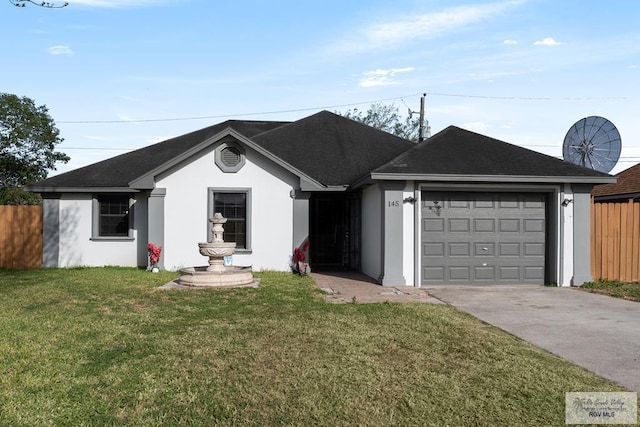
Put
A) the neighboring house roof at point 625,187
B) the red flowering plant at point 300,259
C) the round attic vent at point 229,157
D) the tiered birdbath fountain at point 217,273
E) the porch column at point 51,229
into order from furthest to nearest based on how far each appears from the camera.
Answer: the neighboring house roof at point 625,187 < the porch column at point 51,229 < the round attic vent at point 229,157 < the red flowering plant at point 300,259 < the tiered birdbath fountain at point 217,273

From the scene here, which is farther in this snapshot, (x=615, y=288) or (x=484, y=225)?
(x=484, y=225)

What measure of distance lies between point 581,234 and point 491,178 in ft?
9.77

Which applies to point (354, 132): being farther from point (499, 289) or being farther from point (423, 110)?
point (423, 110)

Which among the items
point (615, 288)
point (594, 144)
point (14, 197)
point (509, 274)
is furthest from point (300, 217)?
point (14, 197)

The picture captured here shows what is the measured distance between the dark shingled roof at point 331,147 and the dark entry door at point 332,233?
3.30 ft

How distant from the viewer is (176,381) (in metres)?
4.49

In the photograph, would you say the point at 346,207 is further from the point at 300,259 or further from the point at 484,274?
the point at 484,274

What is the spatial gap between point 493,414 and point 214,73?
1639 centimetres

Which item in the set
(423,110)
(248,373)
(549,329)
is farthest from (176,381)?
(423,110)

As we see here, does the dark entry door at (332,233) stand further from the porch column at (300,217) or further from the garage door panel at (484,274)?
the garage door panel at (484,274)

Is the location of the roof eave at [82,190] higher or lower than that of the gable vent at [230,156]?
lower

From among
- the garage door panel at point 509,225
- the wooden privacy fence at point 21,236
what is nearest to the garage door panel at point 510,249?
the garage door panel at point 509,225

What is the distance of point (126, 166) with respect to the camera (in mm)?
16078

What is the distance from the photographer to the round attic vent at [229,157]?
13656mm
